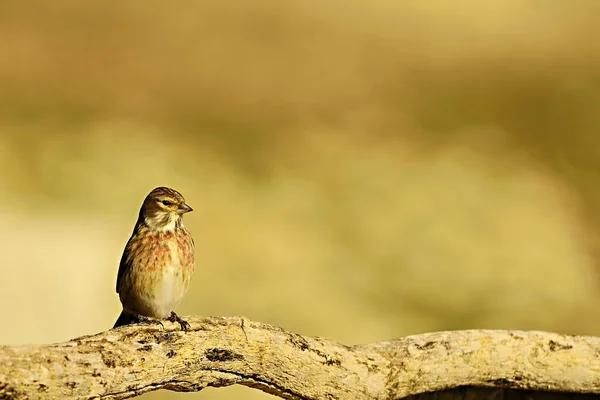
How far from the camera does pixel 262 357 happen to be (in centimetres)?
302

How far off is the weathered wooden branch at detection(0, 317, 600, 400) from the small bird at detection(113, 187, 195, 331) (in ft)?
0.99

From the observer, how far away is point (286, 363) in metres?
3.07

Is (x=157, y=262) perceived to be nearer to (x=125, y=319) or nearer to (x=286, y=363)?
(x=125, y=319)

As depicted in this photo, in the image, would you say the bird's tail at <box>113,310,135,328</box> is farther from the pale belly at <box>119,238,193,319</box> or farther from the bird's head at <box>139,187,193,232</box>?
the bird's head at <box>139,187,193,232</box>

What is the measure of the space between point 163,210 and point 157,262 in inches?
6.7

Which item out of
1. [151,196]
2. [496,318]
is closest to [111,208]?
[496,318]

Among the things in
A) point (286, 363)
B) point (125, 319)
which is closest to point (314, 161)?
point (125, 319)

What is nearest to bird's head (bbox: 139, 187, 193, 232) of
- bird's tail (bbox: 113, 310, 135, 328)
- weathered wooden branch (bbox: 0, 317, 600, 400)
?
bird's tail (bbox: 113, 310, 135, 328)

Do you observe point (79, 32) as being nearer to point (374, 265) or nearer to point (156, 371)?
point (374, 265)

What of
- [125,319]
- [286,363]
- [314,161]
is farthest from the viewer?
[314,161]

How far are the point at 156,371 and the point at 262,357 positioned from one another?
1.12 ft

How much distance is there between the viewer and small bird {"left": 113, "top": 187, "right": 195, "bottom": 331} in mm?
3225

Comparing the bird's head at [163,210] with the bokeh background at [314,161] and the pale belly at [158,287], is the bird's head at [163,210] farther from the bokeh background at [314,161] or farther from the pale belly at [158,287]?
the bokeh background at [314,161]

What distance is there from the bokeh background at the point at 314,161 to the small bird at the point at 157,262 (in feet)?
10.1
